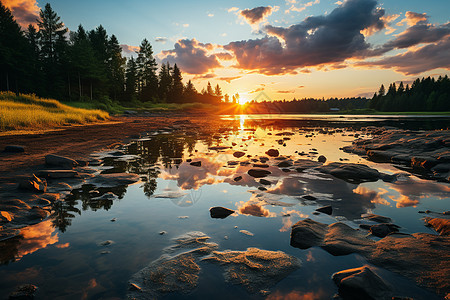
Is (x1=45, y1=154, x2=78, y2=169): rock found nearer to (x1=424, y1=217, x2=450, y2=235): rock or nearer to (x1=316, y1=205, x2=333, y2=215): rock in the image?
(x1=316, y1=205, x2=333, y2=215): rock

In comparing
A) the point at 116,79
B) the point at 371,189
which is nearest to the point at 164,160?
the point at 371,189

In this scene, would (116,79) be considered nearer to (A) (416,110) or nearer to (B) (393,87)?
(A) (416,110)

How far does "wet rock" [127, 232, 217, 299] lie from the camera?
2.87 m

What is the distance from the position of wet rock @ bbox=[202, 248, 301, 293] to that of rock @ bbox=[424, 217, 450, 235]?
3.24m

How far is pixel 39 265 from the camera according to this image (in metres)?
3.31

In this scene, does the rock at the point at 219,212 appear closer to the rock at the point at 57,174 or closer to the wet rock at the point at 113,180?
the wet rock at the point at 113,180

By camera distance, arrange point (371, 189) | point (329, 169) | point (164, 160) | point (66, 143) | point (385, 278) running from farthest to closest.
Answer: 1. point (66, 143)
2. point (164, 160)
3. point (329, 169)
4. point (371, 189)
5. point (385, 278)

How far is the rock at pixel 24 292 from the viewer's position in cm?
266

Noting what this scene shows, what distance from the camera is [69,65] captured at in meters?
55.4

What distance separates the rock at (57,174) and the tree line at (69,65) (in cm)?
5521

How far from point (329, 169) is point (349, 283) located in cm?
685

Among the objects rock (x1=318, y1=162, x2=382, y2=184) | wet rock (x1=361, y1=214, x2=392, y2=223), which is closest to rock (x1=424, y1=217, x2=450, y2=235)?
wet rock (x1=361, y1=214, x2=392, y2=223)

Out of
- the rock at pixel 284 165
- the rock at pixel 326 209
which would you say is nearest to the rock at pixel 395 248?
the rock at pixel 326 209

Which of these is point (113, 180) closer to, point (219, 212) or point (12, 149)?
point (219, 212)
